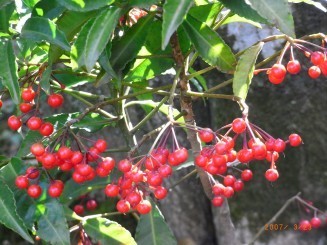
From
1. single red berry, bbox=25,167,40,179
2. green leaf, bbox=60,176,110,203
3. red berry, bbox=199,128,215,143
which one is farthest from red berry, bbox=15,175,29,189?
green leaf, bbox=60,176,110,203

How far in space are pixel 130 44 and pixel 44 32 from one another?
0.17 metres

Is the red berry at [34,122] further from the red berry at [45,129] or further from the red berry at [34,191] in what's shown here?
the red berry at [34,191]

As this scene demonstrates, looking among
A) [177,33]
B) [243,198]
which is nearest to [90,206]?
[243,198]

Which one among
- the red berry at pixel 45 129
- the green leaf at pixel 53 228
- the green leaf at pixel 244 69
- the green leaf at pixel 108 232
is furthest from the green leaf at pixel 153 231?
the green leaf at pixel 244 69

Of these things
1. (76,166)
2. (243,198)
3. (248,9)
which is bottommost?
(243,198)

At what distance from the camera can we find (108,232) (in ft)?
4.50

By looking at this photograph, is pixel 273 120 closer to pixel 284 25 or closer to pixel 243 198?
pixel 243 198

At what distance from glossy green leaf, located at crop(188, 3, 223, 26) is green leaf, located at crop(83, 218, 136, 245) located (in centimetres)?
56

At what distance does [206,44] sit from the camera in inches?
40.9

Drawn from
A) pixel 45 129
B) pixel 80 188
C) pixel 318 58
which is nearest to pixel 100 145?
pixel 45 129

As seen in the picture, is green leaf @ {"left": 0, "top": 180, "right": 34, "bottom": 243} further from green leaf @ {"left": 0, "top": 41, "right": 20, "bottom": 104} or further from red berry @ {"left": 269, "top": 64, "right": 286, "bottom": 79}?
red berry @ {"left": 269, "top": 64, "right": 286, "bottom": 79}

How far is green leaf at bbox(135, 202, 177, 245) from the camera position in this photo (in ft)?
4.40

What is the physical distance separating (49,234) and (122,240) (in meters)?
0.24

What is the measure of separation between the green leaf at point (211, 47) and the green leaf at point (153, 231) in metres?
0.47
